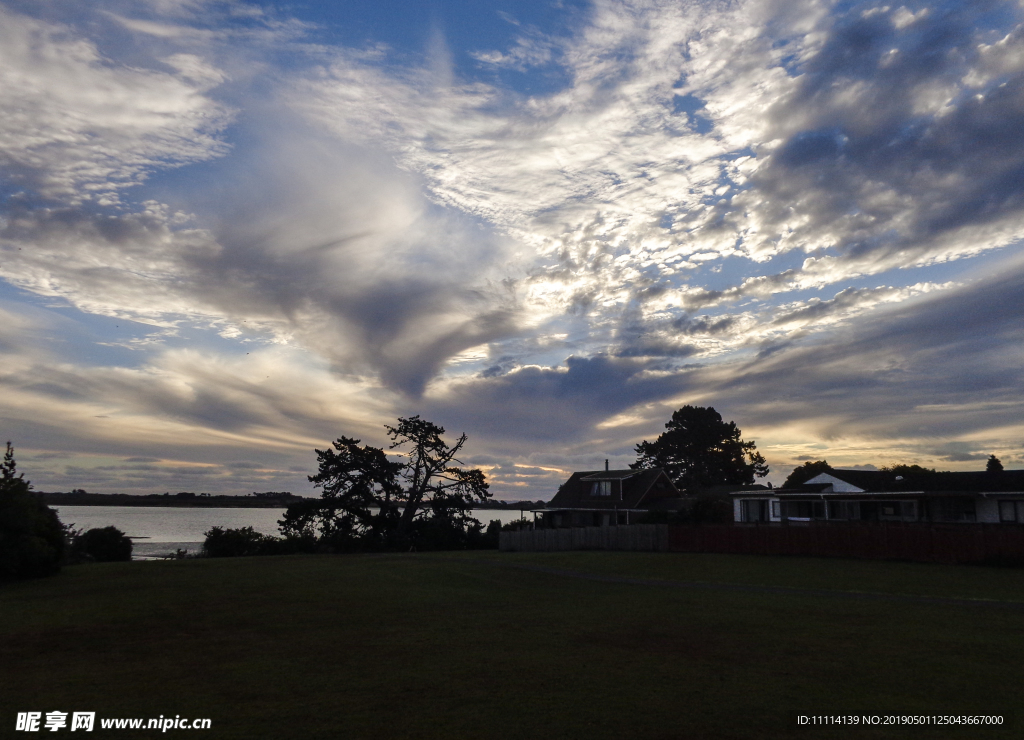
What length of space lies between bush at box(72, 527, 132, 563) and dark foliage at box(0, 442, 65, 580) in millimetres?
13452

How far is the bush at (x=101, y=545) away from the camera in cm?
3859

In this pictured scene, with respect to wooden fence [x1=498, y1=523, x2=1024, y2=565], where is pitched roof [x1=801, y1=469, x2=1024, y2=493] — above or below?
above

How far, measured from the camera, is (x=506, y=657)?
1178 cm

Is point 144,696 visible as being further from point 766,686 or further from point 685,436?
point 685,436

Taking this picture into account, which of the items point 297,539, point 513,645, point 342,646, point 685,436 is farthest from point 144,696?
point 685,436

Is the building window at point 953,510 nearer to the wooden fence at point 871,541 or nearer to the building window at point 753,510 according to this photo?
the building window at point 753,510

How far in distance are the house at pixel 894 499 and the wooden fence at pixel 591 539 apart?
35.5ft

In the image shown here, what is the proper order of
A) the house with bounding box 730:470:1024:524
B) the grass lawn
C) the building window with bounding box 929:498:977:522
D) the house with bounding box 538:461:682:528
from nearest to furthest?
the grass lawn < the house with bounding box 730:470:1024:524 < the building window with bounding box 929:498:977:522 < the house with bounding box 538:461:682:528

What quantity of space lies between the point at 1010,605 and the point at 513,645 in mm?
15032

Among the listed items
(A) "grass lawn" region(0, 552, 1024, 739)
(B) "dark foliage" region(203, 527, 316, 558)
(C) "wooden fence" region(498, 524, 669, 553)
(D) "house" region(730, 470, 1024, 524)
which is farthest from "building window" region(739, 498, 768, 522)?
(A) "grass lawn" region(0, 552, 1024, 739)

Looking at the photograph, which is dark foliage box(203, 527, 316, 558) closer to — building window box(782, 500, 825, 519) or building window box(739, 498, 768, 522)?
building window box(739, 498, 768, 522)

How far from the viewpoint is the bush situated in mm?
38594

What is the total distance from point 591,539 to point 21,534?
3371 cm

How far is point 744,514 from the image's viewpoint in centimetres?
5766
